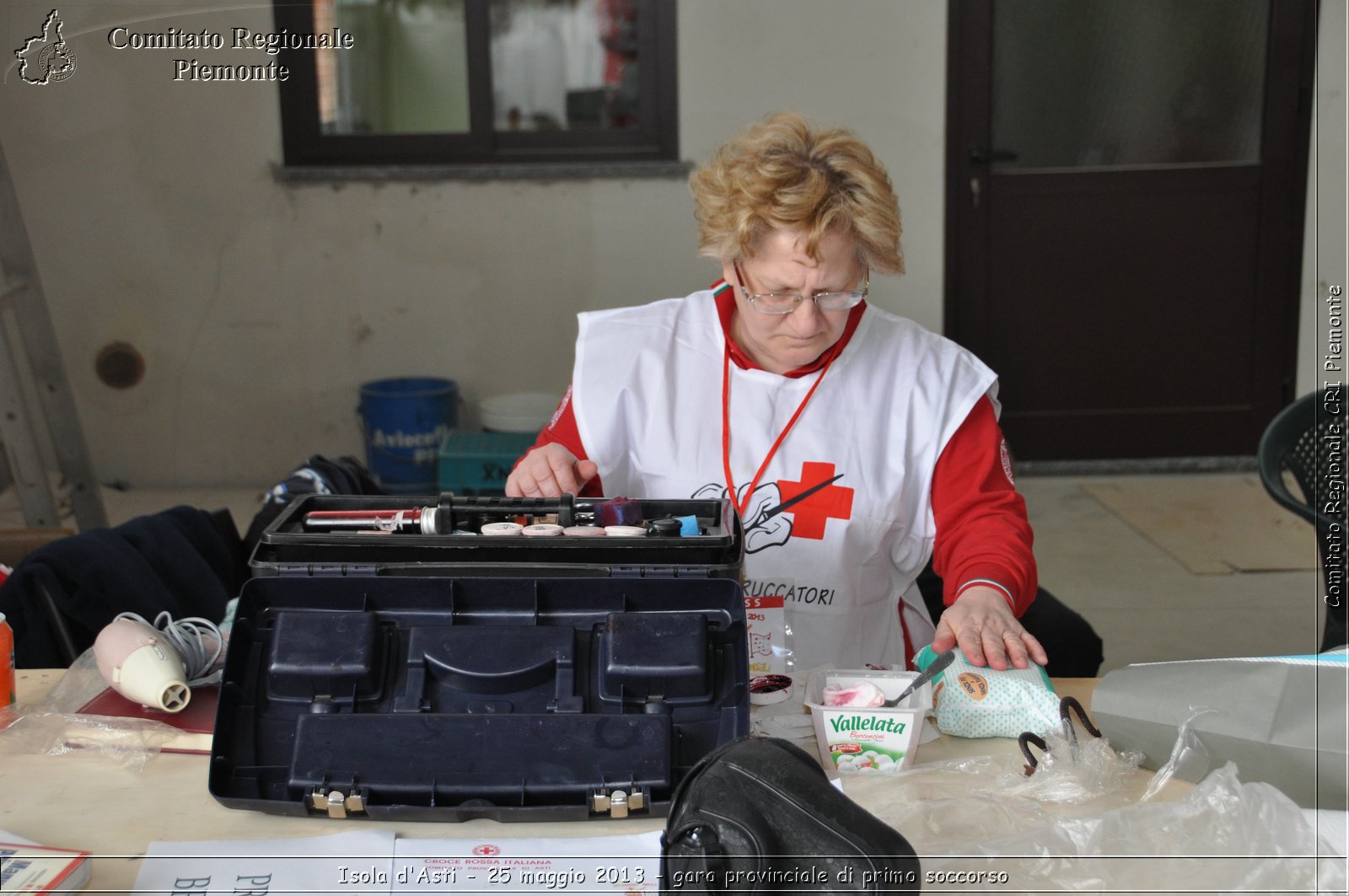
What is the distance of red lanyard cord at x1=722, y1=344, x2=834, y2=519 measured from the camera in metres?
1.71

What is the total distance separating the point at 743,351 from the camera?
1783 millimetres

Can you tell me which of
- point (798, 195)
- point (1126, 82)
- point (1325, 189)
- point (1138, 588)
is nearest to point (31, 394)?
point (798, 195)

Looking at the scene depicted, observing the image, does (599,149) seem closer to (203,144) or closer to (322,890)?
(203,144)

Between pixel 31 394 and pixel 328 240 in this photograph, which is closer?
pixel 31 394

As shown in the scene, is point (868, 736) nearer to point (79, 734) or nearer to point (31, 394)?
point (79, 734)

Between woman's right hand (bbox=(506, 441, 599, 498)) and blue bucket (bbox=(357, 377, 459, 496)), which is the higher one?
woman's right hand (bbox=(506, 441, 599, 498))

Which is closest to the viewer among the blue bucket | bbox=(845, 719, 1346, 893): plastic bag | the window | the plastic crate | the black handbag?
the black handbag

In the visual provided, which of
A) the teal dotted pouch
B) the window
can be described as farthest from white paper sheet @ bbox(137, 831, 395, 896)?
the window

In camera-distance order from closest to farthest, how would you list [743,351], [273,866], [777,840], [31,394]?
[777,840], [273,866], [743,351], [31,394]

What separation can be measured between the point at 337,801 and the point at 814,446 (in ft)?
Result: 2.94

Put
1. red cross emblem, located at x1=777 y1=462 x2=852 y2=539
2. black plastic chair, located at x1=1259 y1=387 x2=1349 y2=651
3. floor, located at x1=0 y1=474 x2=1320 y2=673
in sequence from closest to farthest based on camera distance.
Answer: red cross emblem, located at x1=777 y1=462 x2=852 y2=539, black plastic chair, located at x1=1259 y1=387 x2=1349 y2=651, floor, located at x1=0 y1=474 x2=1320 y2=673

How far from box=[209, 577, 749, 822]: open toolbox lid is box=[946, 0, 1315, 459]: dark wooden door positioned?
11.7 ft

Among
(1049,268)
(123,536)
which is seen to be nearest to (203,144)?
(123,536)

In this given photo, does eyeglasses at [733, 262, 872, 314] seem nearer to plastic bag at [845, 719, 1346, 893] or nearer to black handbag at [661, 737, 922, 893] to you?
plastic bag at [845, 719, 1346, 893]
